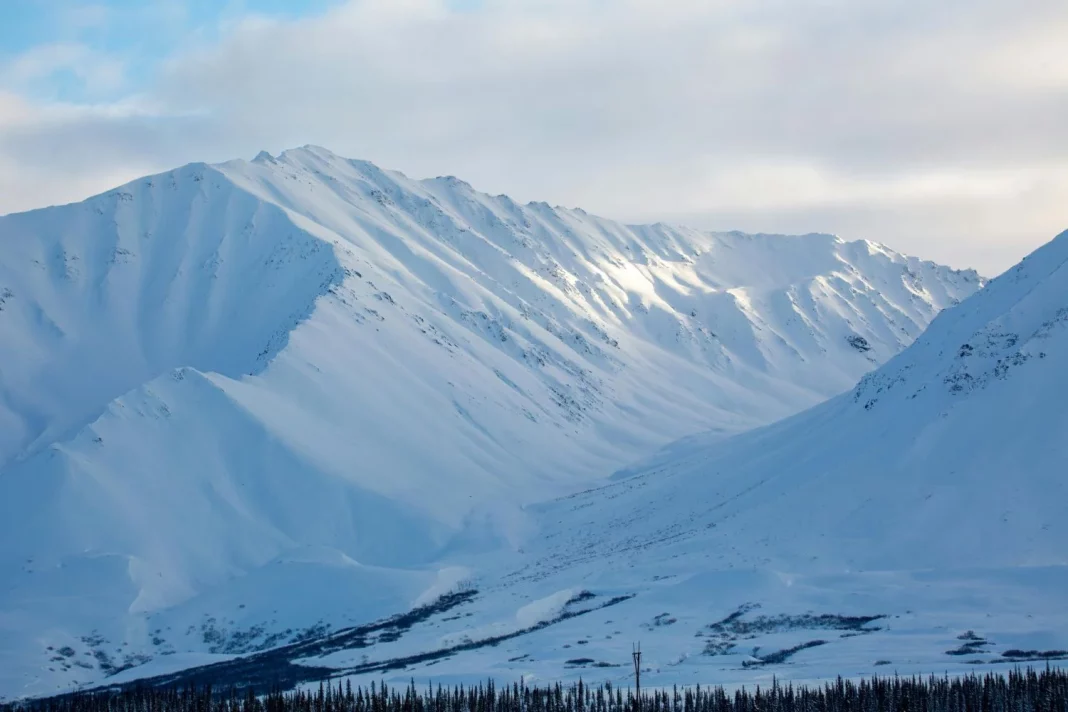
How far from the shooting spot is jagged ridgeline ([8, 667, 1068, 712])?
91562mm

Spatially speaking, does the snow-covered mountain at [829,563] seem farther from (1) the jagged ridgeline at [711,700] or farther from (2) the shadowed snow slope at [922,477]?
(1) the jagged ridgeline at [711,700]

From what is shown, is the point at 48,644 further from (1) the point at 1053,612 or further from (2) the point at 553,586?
(1) the point at 1053,612

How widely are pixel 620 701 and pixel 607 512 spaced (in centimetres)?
9825

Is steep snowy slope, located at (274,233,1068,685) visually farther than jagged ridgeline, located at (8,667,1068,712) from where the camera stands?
Yes

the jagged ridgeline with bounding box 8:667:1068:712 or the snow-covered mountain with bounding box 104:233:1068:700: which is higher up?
the snow-covered mountain with bounding box 104:233:1068:700

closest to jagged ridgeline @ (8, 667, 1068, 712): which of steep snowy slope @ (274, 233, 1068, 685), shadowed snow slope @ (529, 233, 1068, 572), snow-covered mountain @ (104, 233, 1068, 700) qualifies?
snow-covered mountain @ (104, 233, 1068, 700)

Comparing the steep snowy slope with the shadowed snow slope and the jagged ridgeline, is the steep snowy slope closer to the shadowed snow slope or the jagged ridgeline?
the shadowed snow slope

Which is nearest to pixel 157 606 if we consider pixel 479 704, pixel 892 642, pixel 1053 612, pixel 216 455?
pixel 216 455

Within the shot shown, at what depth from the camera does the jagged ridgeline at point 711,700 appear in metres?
91.6

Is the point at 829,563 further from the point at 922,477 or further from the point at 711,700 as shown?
the point at 711,700

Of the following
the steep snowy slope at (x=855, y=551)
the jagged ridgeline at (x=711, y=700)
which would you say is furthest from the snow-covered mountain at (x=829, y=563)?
the jagged ridgeline at (x=711, y=700)

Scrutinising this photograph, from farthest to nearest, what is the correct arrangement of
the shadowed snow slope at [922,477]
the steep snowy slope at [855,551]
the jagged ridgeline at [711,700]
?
1. the shadowed snow slope at [922,477]
2. the steep snowy slope at [855,551]
3. the jagged ridgeline at [711,700]

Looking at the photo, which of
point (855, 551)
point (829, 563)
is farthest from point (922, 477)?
point (829, 563)

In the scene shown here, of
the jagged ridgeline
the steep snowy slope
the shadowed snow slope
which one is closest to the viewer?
the jagged ridgeline
